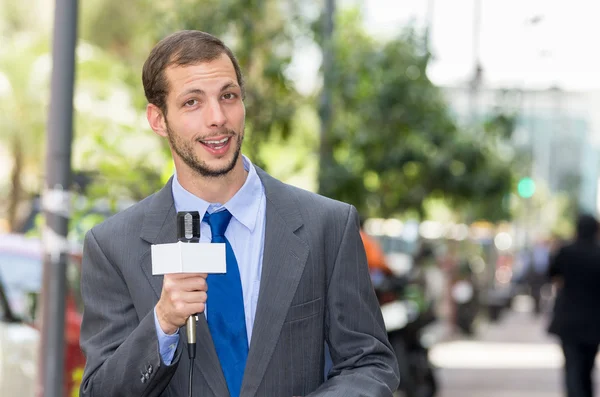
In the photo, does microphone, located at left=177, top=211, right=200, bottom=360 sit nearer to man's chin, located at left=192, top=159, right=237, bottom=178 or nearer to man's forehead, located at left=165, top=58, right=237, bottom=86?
man's chin, located at left=192, top=159, right=237, bottom=178

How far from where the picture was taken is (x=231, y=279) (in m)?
3.01

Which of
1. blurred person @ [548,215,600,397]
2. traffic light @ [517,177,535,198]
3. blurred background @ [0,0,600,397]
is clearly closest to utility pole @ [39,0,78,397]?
blurred background @ [0,0,600,397]

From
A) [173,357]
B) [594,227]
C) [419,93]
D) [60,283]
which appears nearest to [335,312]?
[173,357]

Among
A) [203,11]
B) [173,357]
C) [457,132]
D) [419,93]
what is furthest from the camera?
[457,132]

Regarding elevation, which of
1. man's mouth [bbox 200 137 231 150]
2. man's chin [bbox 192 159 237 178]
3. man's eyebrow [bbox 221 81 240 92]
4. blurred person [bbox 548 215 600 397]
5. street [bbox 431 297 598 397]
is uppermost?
man's eyebrow [bbox 221 81 240 92]

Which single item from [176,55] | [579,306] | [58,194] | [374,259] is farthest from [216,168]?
[374,259]

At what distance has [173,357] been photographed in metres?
2.90

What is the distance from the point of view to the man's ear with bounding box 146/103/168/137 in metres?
3.16

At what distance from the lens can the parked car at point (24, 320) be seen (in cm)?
813

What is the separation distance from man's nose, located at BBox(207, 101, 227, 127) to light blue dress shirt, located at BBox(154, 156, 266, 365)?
196 mm

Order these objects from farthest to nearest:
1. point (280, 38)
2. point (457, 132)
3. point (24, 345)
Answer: point (457, 132), point (280, 38), point (24, 345)

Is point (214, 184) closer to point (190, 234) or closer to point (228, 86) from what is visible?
point (228, 86)

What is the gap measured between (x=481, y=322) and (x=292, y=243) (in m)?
27.8

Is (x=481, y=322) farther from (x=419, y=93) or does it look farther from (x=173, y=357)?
(x=173, y=357)
